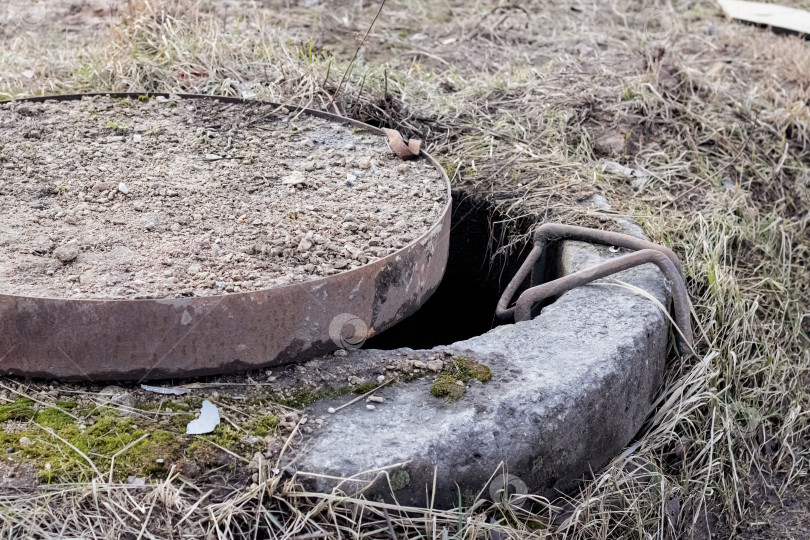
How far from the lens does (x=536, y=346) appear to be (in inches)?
75.5

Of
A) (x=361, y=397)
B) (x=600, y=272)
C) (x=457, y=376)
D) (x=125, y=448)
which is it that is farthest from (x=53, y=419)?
(x=600, y=272)

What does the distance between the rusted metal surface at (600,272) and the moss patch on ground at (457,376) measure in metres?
0.35

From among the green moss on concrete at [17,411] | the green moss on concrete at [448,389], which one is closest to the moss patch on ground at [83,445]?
the green moss on concrete at [17,411]

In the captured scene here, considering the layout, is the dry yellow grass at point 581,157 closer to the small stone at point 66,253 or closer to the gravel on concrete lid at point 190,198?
Answer: the gravel on concrete lid at point 190,198

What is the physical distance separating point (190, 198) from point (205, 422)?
2.41ft

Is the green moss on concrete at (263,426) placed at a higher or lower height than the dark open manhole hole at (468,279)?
higher

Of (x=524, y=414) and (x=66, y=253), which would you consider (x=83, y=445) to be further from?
(x=524, y=414)

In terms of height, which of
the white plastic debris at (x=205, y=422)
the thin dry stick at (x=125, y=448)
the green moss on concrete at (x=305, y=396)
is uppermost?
the green moss on concrete at (x=305, y=396)

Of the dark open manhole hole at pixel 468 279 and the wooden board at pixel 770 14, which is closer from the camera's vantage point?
the dark open manhole hole at pixel 468 279

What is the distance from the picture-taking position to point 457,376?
181 centimetres

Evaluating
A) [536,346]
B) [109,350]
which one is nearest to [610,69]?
[536,346]

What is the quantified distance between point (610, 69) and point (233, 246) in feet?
7.82

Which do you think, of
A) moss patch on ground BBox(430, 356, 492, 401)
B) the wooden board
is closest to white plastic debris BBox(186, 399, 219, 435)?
moss patch on ground BBox(430, 356, 492, 401)

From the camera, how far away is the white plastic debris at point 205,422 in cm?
163
